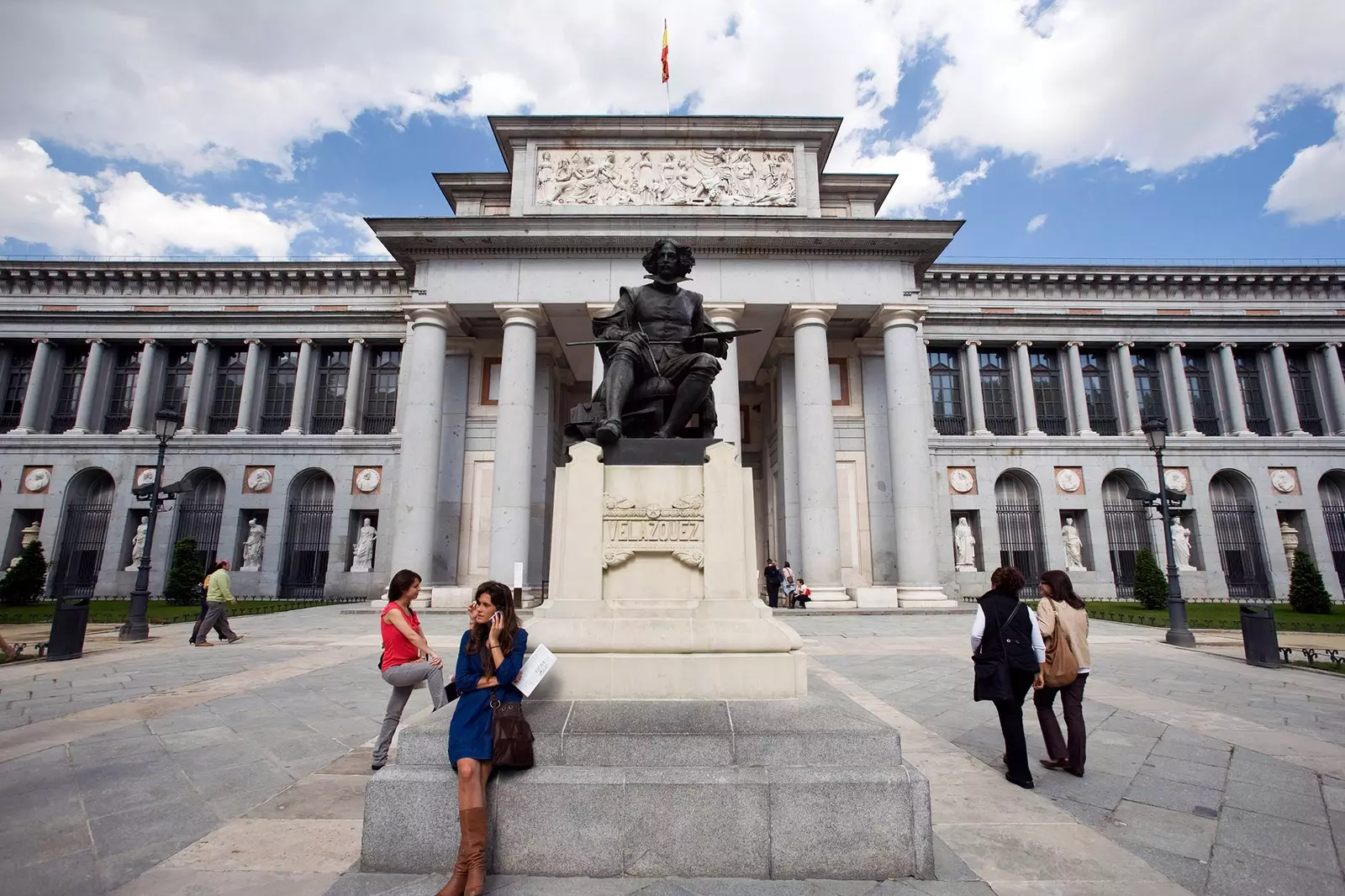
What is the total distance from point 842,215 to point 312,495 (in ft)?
91.3

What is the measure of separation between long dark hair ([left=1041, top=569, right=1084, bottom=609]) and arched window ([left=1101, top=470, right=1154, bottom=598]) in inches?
1136

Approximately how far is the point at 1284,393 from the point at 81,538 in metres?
60.1

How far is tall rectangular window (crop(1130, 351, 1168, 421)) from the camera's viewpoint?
107ft

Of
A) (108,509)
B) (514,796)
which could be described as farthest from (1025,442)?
(108,509)

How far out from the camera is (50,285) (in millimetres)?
32469

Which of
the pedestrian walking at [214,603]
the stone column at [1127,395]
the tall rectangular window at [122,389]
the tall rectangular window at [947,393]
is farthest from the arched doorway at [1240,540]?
the tall rectangular window at [122,389]

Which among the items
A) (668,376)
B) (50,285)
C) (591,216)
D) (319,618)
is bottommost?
(319,618)

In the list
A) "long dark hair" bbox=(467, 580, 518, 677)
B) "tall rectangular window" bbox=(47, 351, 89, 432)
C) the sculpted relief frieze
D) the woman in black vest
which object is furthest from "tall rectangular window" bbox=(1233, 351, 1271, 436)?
"tall rectangular window" bbox=(47, 351, 89, 432)

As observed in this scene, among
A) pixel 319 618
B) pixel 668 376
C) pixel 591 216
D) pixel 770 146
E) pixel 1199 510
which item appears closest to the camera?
pixel 668 376

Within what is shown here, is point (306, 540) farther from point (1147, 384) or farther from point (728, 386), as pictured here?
point (1147, 384)

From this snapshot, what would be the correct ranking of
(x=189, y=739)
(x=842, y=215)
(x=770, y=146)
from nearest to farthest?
1. (x=189, y=739)
2. (x=770, y=146)
3. (x=842, y=215)

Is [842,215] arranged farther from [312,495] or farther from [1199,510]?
[312,495]

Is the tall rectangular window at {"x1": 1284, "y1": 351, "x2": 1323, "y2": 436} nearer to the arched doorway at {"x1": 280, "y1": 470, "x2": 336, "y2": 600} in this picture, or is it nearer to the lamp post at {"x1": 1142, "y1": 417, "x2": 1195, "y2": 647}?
the lamp post at {"x1": 1142, "y1": 417, "x2": 1195, "y2": 647}

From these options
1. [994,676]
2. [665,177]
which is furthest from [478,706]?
[665,177]
